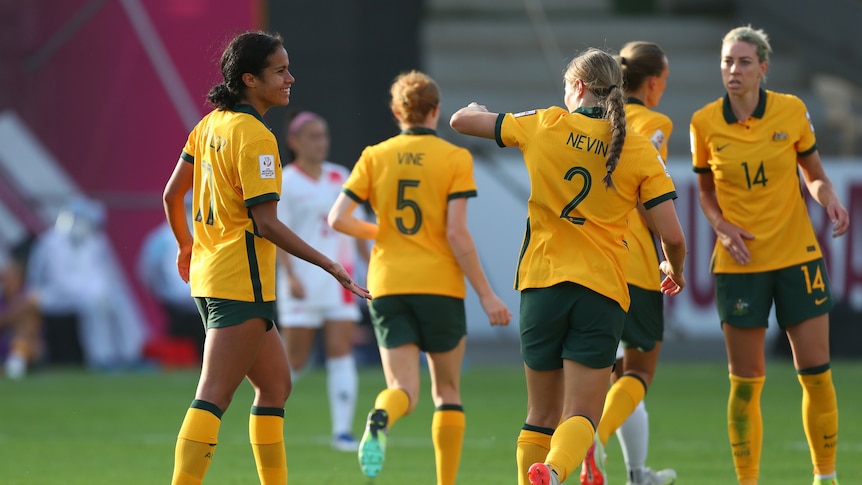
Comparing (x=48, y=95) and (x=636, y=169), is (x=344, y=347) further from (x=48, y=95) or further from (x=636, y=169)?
(x=48, y=95)

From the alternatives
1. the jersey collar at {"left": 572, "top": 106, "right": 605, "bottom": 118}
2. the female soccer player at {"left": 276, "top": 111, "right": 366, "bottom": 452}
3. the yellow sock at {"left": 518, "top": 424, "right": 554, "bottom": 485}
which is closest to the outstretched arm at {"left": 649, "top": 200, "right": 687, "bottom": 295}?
the jersey collar at {"left": 572, "top": 106, "right": 605, "bottom": 118}

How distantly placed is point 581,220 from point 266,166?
1294 mm

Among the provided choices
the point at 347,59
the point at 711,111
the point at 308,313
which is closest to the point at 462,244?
the point at 711,111

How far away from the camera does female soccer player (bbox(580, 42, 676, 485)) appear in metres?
6.82

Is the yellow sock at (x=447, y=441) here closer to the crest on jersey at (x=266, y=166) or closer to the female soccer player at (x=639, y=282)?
the female soccer player at (x=639, y=282)

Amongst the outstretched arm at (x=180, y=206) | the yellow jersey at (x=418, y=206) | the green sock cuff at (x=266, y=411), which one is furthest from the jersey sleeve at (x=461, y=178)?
the green sock cuff at (x=266, y=411)

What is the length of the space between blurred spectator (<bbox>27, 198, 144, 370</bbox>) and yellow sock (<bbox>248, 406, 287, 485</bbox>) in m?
11.4

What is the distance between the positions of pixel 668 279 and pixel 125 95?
1243 cm

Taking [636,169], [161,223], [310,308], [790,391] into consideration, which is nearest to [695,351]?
[790,391]

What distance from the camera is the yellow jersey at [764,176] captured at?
688 cm

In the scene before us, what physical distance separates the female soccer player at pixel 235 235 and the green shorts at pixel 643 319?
70.6 inches

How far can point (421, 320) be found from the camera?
742 centimetres

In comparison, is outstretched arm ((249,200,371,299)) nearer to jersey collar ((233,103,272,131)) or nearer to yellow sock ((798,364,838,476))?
jersey collar ((233,103,272,131))

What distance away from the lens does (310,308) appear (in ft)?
32.8
